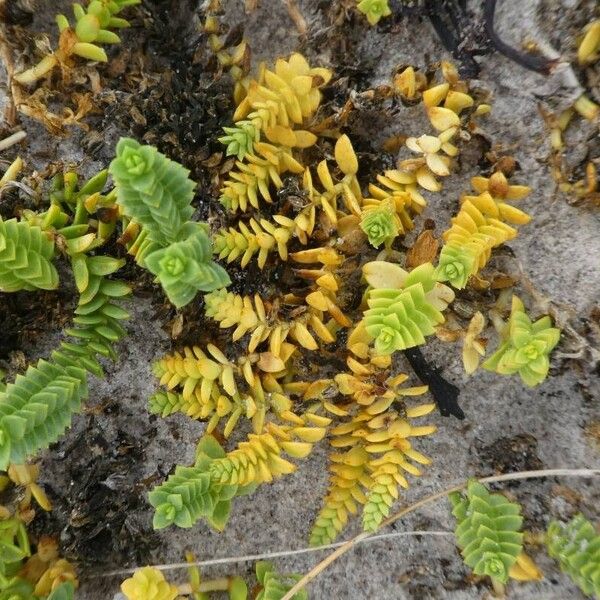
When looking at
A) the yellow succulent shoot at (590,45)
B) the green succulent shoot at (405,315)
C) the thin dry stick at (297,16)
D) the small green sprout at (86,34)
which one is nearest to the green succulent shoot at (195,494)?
the green succulent shoot at (405,315)

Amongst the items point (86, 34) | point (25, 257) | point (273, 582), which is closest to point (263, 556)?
point (273, 582)

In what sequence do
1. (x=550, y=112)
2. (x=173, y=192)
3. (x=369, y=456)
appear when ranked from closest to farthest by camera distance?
(x=173, y=192) < (x=550, y=112) < (x=369, y=456)

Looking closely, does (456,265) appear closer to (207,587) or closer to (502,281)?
(502,281)

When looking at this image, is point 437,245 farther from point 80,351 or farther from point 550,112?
point 80,351

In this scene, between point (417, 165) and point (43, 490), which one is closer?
point (417, 165)

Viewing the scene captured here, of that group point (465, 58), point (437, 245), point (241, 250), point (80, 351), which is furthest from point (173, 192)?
point (465, 58)

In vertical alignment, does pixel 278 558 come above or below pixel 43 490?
below

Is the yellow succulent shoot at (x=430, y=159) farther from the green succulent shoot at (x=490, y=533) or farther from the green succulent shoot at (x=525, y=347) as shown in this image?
the green succulent shoot at (x=490, y=533)
